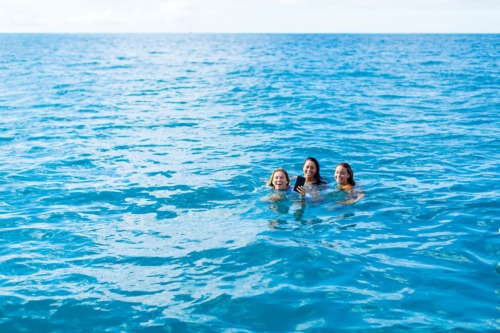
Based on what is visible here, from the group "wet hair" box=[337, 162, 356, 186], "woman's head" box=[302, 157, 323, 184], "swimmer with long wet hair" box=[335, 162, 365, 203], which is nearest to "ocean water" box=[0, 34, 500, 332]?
"swimmer with long wet hair" box=[335, 162, 365, 203]

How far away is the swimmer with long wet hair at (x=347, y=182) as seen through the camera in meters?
12.6

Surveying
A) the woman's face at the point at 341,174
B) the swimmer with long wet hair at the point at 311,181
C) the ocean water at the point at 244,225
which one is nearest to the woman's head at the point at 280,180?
the swimmer with long wet hair at the point at 311,181

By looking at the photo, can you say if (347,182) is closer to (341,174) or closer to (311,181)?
(341,174)

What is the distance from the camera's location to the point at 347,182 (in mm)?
12938

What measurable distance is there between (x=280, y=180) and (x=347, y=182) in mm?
1666

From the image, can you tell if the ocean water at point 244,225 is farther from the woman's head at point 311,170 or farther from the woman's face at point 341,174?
the woman's head at point 311,170

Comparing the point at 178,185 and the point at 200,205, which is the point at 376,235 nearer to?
the point at 200,205

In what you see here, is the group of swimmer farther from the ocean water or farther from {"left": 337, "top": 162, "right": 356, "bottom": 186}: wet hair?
the ocean water

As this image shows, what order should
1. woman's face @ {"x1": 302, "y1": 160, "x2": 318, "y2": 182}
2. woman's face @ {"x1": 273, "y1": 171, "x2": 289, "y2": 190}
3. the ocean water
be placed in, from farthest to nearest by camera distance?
woman's face @ {"x1": 302, "y1": 160, "x2": 318, "y2": 182} → woman's face @ {"x1": 273, "y1": 171, "x2": 289, "y2": 190} → the ocean water

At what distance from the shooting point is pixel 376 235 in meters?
10.4

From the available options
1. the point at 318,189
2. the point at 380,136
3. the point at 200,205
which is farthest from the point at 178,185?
the point at 380,136

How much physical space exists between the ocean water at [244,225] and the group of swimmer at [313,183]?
0.30m

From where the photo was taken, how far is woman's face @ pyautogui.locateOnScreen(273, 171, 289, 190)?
1251 cm

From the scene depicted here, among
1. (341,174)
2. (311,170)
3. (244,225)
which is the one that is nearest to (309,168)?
(311,170)
